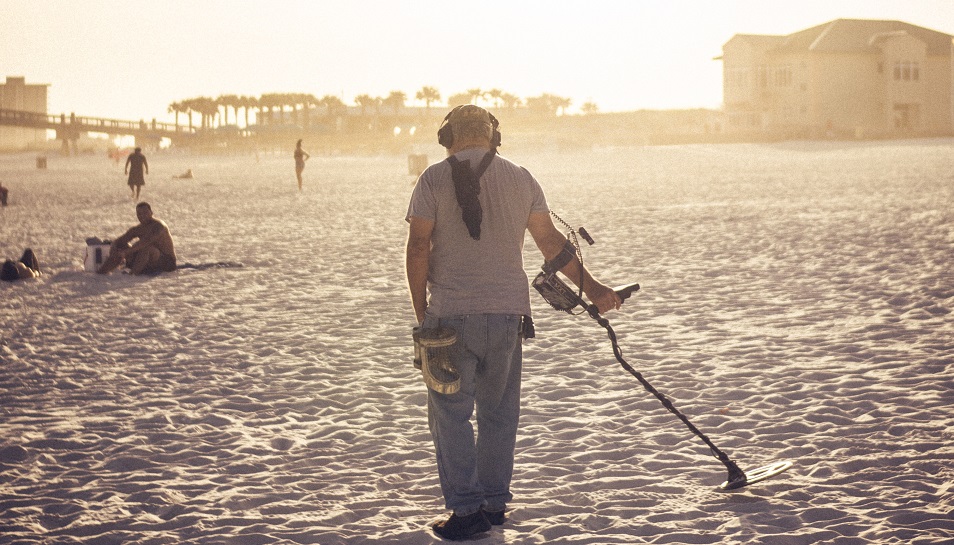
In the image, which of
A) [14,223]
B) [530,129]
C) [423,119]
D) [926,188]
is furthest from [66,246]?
[423,119]

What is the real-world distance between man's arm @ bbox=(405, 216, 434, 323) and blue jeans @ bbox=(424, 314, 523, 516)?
0.19 metres

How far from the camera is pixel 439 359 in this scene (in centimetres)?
450

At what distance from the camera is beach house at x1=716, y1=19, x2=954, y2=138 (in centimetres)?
8538

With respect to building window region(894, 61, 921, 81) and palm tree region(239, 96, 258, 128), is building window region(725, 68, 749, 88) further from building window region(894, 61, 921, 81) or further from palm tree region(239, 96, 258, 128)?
palm tree region(239, 96, 258, 128)

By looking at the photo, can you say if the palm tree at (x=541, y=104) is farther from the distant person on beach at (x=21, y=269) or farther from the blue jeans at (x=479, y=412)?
the blue jeans at (x=479, y=412)

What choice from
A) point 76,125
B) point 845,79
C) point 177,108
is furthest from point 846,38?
point 177,108

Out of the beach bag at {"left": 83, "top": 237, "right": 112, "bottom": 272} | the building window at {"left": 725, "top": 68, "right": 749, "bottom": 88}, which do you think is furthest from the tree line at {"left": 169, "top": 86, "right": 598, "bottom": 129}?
the beach bag at {"left": 83, "top": 237, "right": 112, "bottom": 272}

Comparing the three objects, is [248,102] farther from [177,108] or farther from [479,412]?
[479,412]

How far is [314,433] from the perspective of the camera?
6590mm

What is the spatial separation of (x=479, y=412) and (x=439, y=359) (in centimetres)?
45

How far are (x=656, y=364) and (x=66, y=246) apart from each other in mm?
13301

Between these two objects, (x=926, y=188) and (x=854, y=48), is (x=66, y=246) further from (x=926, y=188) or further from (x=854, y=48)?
(x=854, y=48)

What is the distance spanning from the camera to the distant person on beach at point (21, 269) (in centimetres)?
1425

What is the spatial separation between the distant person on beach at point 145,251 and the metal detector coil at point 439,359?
10.4 meters
